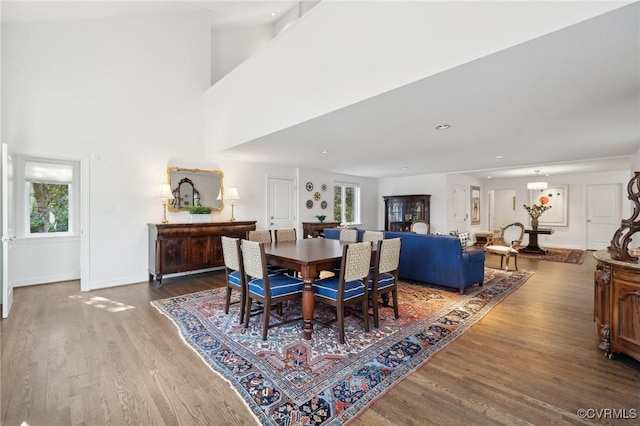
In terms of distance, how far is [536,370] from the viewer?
2.21m

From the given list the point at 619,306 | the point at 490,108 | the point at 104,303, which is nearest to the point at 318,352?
the point at 619,306

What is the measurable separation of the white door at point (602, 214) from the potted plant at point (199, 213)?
10.1m

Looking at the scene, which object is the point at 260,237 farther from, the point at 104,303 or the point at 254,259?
the point at 104,303

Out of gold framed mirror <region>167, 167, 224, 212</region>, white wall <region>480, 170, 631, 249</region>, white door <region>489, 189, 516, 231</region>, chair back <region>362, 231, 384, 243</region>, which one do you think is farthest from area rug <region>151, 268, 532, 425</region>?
white door <region>489, 189, 516, 231</region>

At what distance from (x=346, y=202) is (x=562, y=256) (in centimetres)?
557

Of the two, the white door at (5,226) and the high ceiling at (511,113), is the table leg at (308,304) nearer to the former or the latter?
the high ceiling at (511,113)

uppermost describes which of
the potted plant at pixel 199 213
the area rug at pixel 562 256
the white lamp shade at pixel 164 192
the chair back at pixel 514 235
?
the white lamp shade at pixel 164 192

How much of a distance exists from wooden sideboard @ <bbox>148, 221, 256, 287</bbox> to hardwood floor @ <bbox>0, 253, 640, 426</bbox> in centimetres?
130

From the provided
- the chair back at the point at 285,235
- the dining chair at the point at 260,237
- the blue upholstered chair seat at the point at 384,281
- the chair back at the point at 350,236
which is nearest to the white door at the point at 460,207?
the chair back at the point at 350,236

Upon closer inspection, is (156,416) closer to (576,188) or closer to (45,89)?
(45,89)

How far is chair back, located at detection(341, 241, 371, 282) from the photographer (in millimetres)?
2631

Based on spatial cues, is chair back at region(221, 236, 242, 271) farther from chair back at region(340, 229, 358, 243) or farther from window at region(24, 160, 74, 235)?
window at region(24, 160, 74, 235)

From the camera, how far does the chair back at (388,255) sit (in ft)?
9.81

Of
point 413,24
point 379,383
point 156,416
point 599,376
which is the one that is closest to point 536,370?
point 599,376
